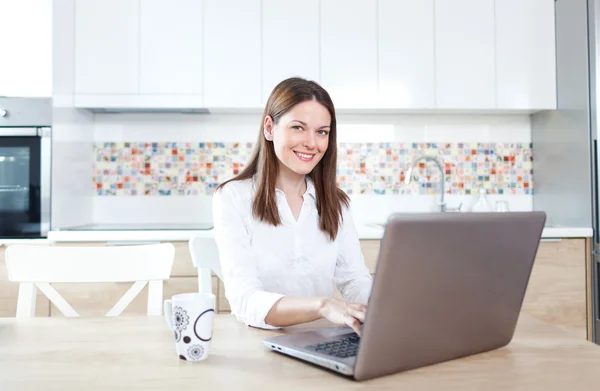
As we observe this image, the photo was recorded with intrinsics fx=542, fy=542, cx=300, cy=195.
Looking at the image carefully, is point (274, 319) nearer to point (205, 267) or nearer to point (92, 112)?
point (205, 267)

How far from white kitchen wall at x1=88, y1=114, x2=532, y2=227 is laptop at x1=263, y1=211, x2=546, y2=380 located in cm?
228

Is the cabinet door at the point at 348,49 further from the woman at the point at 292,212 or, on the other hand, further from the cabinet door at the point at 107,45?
the woman at the point at 292,212

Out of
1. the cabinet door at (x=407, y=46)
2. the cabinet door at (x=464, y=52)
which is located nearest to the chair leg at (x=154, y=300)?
the cabinet door at (x=407, y=46)

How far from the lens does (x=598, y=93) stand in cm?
255

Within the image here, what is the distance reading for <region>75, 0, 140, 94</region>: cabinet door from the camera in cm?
277

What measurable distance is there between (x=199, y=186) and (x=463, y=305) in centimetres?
247

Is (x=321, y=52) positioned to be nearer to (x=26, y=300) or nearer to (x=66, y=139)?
(x=66, y=139)

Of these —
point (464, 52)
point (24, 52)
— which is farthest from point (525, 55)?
point (24, 52)

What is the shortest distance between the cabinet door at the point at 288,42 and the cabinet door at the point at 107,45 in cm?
67

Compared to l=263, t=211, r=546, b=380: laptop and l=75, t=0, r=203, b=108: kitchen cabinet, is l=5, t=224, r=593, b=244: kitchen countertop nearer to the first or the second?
l=75, t=0, r=203, b=108: kitchen cabinet

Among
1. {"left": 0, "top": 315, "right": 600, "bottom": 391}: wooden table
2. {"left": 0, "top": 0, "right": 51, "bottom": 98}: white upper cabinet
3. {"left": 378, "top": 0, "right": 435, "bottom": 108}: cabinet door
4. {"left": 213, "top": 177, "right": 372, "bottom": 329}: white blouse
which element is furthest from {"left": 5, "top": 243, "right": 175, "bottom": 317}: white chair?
{"left": 378, "top": 0, "right": 435, "bottom": 108}: cabinet door

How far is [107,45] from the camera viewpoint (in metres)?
2.78

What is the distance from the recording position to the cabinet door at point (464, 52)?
286cm

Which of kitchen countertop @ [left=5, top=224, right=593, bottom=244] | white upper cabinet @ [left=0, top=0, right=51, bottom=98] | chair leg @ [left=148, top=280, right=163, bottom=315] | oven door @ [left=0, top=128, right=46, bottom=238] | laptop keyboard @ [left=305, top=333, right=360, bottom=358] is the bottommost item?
chair leg @ [left=148, top=280, right=163, bottom=315]
